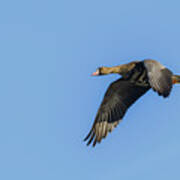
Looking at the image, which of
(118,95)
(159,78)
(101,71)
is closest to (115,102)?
(118,95)

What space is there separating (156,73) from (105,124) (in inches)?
168

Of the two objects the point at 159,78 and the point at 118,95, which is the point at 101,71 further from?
the point at 159,78

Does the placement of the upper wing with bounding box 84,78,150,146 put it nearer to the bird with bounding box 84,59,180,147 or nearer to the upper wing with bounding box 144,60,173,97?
the bird with bounding box 84,59,180,147

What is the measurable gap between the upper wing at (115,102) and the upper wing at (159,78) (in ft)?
10.6

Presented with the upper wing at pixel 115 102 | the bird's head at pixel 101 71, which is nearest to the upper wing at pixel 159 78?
the upper wing at pixel 115 102

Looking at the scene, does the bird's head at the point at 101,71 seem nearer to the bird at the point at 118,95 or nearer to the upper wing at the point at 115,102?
the bird at the point at 118,95

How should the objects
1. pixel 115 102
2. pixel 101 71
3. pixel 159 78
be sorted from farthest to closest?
pixel 101 71 < pixel 115 102 < pixel 159 78

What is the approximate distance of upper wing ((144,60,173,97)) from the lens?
20.4 m

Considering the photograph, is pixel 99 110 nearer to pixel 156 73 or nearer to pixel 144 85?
pixel 144 85

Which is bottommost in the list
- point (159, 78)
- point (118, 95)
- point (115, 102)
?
point (159, 78)

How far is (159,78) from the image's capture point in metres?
20.8

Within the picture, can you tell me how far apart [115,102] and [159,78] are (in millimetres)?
4297

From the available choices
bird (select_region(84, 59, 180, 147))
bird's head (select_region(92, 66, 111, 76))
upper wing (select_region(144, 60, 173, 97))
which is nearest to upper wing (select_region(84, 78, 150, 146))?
bird (select_region(84, 59, 180, 147))

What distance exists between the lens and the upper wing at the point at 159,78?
20375mm
